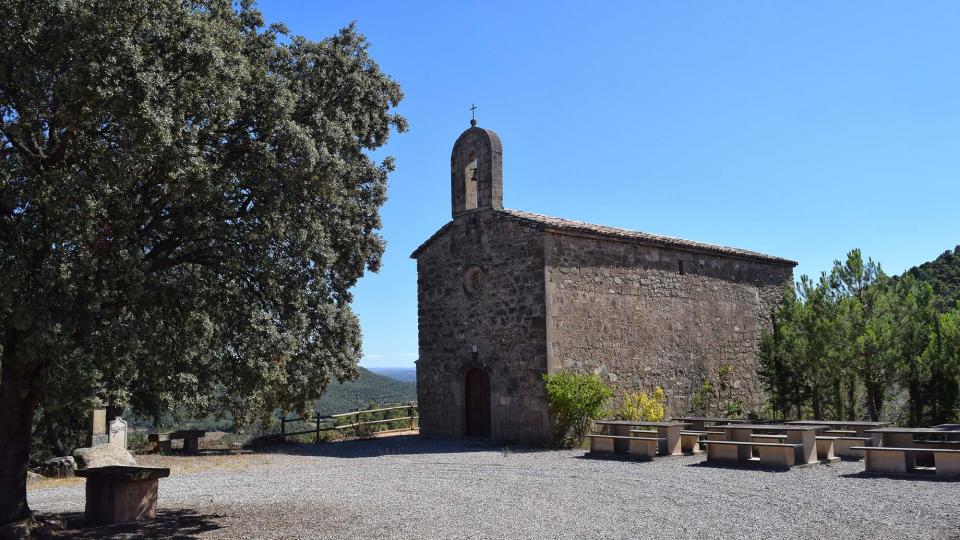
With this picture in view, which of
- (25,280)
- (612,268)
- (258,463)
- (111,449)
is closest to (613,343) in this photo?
(612,268)

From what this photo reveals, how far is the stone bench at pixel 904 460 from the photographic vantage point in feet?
37.9

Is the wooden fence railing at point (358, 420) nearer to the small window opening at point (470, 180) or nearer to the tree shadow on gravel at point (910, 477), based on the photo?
the small window opening at point (470, 180)

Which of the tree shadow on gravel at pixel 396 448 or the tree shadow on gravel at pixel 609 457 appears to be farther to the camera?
the tree shadow on gravel at pixel 396 448

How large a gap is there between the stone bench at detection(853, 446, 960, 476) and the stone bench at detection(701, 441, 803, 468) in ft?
3.96

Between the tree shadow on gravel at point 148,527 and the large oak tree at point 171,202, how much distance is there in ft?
2.77

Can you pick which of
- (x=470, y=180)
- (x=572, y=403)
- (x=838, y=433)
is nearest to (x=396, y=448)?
(x=572, y=403)

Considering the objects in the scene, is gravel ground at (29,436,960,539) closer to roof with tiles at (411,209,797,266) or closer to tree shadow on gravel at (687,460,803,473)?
tree shadow on gravel at (687,460,803,473)

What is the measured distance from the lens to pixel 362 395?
69750mm

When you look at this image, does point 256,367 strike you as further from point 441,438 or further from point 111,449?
point 441,438

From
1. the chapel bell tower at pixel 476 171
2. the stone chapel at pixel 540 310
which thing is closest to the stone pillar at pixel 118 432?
the stone chapel at pixel 540 310

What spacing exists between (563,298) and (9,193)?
1270cm

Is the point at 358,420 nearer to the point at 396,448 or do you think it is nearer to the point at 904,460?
the point at 396,448

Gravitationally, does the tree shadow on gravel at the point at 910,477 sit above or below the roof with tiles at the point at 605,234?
below

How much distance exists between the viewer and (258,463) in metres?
16.0
